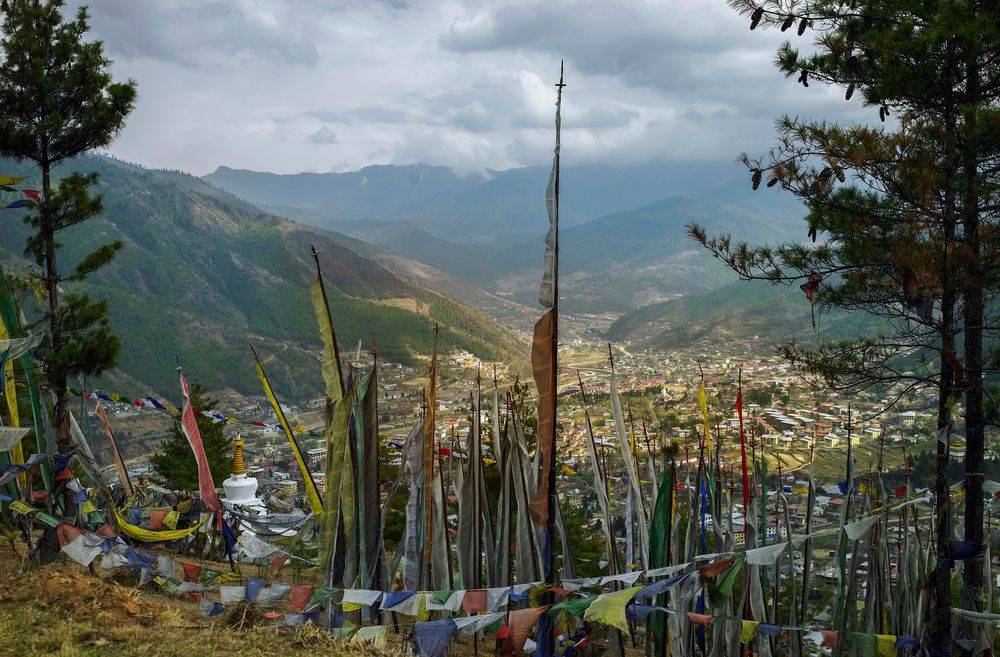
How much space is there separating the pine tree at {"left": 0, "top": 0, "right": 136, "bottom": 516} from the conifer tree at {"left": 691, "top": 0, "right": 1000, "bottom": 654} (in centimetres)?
785

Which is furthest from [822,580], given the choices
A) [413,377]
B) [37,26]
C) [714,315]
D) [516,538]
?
[714,315]

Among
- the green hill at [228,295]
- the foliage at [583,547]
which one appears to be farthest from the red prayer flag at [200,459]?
the green hill at [228,295]

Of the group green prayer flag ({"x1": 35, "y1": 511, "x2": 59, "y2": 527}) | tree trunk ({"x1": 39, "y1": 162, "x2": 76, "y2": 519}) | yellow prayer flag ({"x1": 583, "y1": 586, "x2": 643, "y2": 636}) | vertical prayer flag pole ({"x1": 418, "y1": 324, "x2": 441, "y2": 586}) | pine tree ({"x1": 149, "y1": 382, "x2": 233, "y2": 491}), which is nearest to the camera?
yellow prayer flag ({"x1": 583, "y1": 586, "x2": 643, "y2": 636})

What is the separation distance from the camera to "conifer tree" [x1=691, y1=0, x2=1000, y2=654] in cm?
611

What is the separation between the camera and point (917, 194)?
6.09m

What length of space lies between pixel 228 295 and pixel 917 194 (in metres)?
130

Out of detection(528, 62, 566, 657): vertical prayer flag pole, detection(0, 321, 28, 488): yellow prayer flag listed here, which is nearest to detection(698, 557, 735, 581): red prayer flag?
detection(528, 62, 566, 657): vertical prayer flag pole

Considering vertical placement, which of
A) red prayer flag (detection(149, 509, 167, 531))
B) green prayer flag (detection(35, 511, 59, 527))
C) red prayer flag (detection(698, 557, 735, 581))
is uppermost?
red prayer flag (detection(698, 557, 735, 581))

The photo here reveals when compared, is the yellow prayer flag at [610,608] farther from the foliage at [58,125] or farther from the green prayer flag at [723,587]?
the foliage at [58,125]

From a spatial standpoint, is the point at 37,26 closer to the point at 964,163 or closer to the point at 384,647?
the point at 384,647

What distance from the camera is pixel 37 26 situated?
914 cm

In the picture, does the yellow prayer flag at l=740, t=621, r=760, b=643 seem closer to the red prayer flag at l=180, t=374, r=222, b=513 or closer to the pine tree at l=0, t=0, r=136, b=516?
the red prayer flag at l=180, t=374, r=222, b=513

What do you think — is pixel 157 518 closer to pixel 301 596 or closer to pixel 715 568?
pixel 301 596

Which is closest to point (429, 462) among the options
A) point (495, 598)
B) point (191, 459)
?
point (495, 598)
